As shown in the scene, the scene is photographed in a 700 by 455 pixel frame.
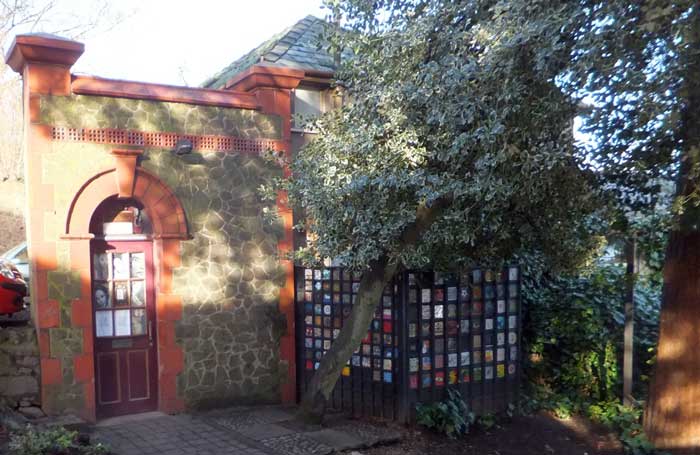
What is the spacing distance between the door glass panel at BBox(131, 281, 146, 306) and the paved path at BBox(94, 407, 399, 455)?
146cm

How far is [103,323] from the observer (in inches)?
310

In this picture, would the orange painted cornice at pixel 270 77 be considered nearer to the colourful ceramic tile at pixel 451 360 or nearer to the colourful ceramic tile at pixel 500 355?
the colourful ceramic tile at pixel 451 360

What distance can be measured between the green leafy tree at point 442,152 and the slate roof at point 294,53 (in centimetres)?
258

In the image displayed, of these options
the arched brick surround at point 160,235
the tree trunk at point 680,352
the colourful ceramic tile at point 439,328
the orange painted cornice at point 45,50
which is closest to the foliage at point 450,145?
the colourful ceramic tile at point 439,328

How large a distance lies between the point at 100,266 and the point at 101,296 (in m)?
0.39

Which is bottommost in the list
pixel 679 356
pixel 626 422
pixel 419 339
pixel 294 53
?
pixel 626 422

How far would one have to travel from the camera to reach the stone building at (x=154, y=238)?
7.32 meters

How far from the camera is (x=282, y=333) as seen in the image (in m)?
8.81

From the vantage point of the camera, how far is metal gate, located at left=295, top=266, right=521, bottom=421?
7.86 metres

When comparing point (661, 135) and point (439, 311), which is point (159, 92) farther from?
point (661, 135)

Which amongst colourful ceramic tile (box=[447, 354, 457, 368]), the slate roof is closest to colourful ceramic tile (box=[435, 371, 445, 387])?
colourful ceramic tile (box=[447, 354, 457, 368])

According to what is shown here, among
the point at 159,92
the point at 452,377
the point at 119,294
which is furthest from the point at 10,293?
the point at 452,377

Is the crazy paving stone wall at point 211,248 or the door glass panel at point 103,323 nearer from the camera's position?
the crazy paving stone wall at point 211,248

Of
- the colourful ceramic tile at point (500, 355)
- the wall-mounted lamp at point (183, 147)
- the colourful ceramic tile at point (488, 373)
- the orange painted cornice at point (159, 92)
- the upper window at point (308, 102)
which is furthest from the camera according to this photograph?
the upper window at point (308, 102)
